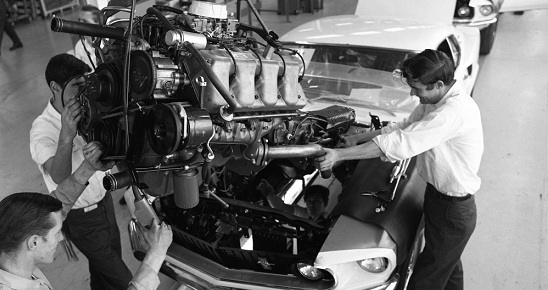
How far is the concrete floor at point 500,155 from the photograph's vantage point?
10.4 feet

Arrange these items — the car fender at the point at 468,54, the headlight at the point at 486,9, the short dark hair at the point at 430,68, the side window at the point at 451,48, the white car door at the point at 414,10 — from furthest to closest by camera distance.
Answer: the headlight at the point at 486,9 < the white car door at the point at 414,10 < the car fender at the point at 468,54 < the side window at the point at 451,48 < the short dark hair at the point at 430,68

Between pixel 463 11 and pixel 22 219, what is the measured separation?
6.28 meters

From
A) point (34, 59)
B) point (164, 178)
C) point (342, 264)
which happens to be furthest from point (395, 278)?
point (34, 59)

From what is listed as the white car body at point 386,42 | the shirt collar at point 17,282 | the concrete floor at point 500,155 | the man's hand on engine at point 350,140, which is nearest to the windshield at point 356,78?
the white car body at point 386,42

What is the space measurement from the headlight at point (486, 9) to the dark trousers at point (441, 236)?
467cm

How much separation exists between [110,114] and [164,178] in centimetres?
33

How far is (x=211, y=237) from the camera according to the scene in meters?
2.56

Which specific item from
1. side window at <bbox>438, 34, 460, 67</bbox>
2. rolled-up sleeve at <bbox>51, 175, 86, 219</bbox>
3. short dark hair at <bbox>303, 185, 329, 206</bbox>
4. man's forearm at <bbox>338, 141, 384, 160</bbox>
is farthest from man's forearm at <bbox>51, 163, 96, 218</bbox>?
side window at <bbox>438, 34, 460, 67</bbox>

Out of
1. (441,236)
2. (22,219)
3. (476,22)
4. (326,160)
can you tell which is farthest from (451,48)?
(22,219)

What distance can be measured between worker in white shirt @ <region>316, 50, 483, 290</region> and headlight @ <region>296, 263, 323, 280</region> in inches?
20.0

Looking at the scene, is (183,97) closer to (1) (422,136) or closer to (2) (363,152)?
(2) (363,152)

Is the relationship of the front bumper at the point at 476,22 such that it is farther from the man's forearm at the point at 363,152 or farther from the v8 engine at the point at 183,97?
the v8 engine at the point at 183,97

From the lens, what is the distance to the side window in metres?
3.91

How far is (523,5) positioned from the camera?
5375 millimetres
